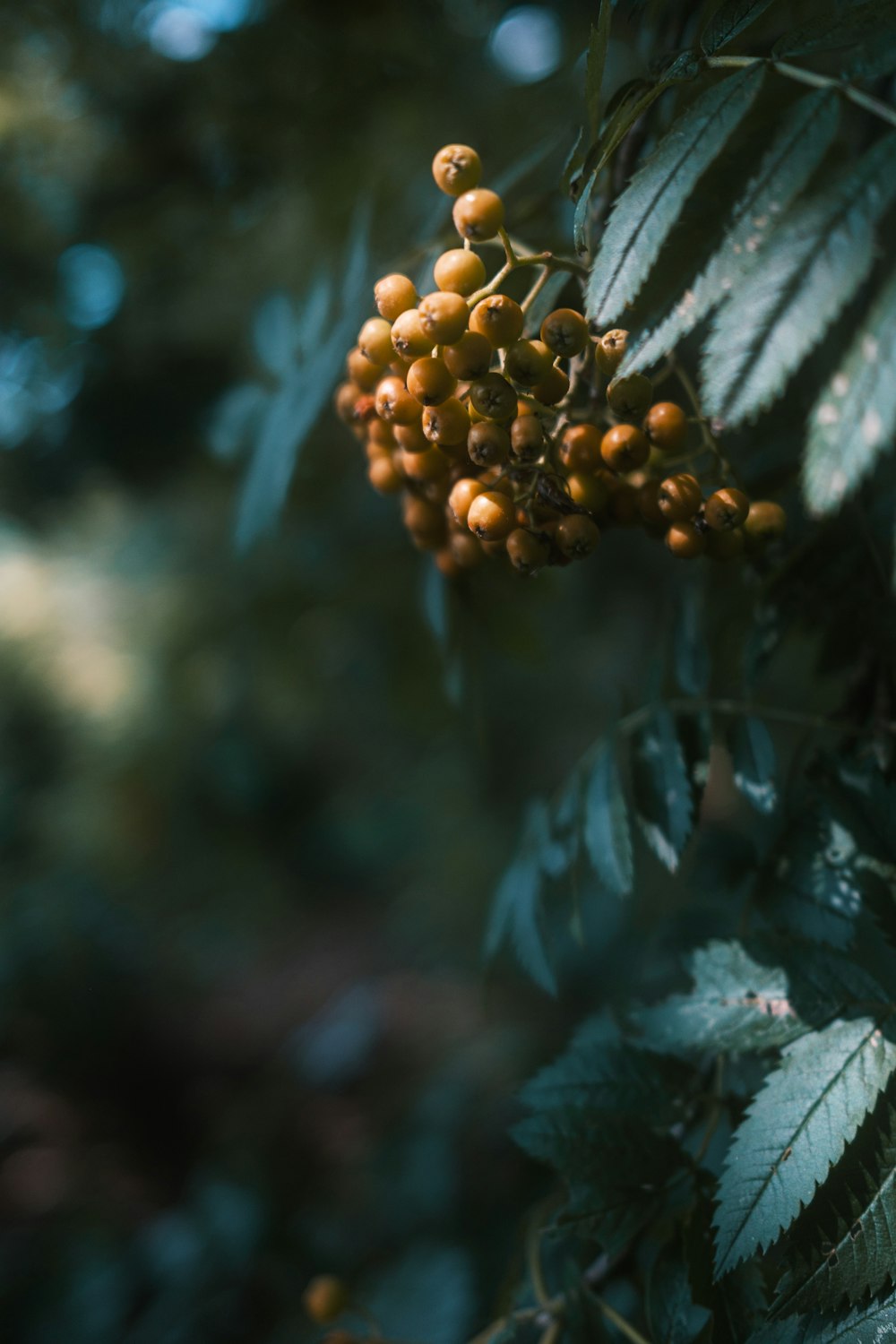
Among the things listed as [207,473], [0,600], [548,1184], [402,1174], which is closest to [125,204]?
[207,473]

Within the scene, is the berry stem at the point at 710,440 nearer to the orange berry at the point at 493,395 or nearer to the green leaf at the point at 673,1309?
the orange berry at the point at 493,395

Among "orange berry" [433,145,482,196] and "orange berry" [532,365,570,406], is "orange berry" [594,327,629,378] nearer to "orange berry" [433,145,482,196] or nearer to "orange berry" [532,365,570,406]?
"orange berry" [532,365,570,406]

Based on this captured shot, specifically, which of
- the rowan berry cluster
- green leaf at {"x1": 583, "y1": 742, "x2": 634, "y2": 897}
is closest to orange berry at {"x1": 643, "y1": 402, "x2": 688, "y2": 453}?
the rowan berry cluster

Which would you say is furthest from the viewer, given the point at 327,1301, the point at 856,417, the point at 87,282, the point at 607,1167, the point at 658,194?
the point at 87,282

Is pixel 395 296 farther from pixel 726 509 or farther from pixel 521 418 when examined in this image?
pixel 726 509

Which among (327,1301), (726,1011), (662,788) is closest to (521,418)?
(662,788)

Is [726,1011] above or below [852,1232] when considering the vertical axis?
above

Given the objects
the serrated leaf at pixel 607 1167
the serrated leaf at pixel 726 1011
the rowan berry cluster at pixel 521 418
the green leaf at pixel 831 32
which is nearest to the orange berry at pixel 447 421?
the rowan berry cluster at pixel 521 418

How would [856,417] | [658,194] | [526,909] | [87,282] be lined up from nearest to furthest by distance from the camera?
[856,417]
[658,194]
[526,909]
[87,282]
